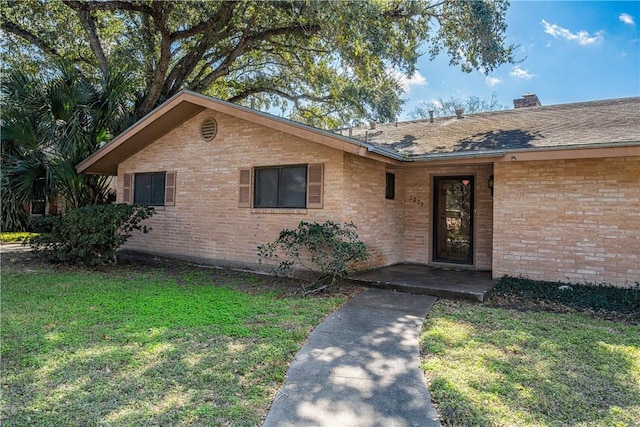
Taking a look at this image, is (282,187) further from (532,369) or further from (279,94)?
(279,94)

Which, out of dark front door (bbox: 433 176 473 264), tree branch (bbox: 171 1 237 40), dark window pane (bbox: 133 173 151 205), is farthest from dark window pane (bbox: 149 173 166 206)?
dark front door (bbox: 433 176 473 264)

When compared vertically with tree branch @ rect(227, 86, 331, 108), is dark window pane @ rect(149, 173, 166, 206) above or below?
below

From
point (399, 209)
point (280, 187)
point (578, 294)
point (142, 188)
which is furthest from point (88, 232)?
point (578, 294)

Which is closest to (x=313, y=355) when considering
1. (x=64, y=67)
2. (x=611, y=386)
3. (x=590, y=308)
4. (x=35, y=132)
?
(x=611, y=386)

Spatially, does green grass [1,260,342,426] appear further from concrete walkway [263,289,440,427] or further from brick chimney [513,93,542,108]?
brick chimney [513,93,542,108]

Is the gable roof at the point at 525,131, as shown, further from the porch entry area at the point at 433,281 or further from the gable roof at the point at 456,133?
the porch entry area at the point at 433,281

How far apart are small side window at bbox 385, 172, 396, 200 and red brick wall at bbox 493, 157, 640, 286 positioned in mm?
2435

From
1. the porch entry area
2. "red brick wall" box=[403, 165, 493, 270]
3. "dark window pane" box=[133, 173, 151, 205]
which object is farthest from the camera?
"dark window pane" box=[133, 173, 151, 205]

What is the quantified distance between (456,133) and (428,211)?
206 cm

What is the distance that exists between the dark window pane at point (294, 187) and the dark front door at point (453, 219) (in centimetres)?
352

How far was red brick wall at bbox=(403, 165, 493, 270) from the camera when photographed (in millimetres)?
8672

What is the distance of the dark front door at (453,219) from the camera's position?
9062 millimetres

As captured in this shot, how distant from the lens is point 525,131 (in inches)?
325

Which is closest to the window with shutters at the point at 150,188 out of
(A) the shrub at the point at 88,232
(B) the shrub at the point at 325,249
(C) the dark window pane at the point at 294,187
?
(A) the shrub at the point at 88,232
